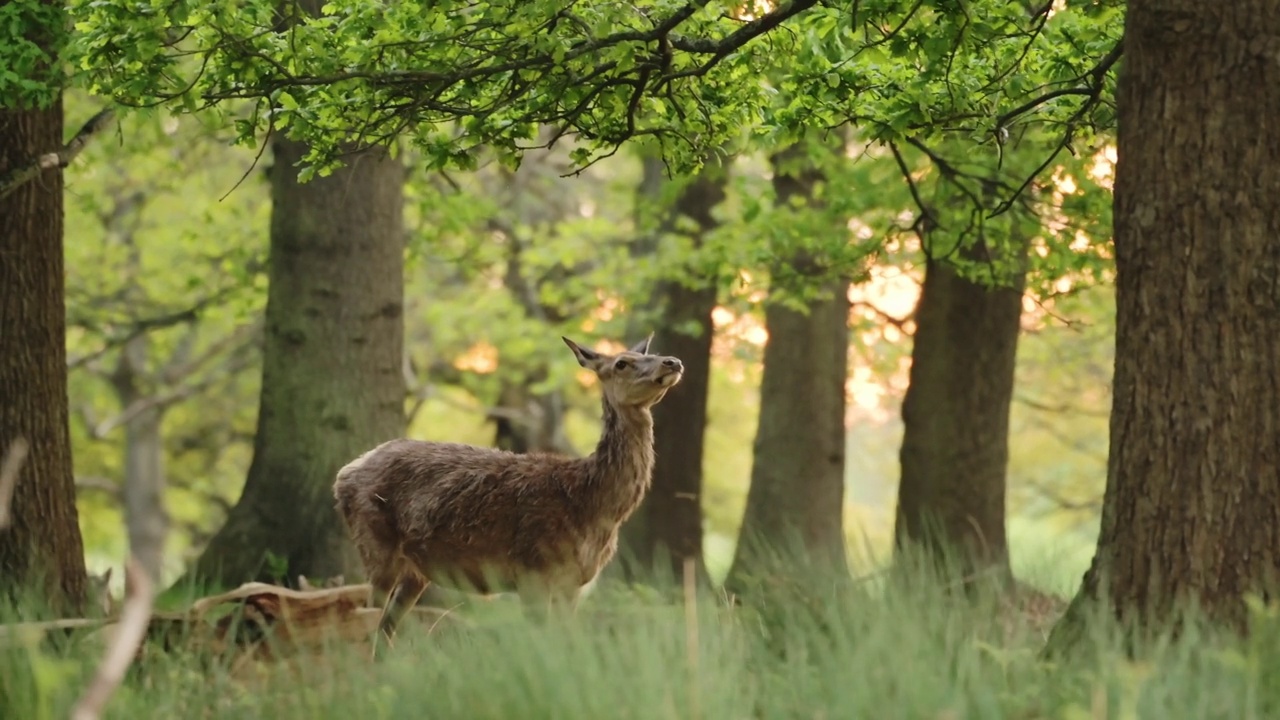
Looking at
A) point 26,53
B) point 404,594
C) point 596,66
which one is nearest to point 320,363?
point 404,594

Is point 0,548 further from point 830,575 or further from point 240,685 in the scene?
point 830,575

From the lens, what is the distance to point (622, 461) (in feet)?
30.1

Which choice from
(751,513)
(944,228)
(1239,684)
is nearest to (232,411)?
(751,513)

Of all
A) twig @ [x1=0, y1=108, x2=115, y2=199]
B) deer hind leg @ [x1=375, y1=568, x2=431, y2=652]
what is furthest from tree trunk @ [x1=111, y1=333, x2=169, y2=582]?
twig @ [x1=0, y1=108, x2=115, y2=199]

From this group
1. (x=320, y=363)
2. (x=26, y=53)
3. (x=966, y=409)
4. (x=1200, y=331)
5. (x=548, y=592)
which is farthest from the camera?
(x=966, y=409)

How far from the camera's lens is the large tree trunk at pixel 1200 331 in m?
6.13

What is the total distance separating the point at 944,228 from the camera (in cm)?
1166

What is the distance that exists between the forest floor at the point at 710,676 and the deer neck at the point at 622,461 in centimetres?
268

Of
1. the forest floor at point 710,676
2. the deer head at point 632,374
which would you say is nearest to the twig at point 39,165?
the deer head at point 632,374

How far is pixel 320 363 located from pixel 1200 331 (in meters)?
6.85

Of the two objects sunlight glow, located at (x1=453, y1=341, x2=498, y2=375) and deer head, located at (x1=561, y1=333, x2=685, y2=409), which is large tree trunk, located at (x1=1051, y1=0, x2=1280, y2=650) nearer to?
deer head, located at (x1=561, y1=333, x2=685, y2=409)

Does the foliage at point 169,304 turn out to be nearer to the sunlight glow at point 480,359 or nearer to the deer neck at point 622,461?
the sunlight glow at point 480,359

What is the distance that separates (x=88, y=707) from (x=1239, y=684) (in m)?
3.82

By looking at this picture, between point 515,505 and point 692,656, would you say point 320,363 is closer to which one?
point 515,505
